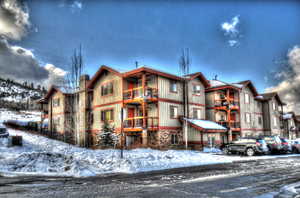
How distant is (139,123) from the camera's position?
28.8 metres

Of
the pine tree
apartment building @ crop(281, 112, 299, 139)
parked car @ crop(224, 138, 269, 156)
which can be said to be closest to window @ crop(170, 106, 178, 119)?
the pine tree

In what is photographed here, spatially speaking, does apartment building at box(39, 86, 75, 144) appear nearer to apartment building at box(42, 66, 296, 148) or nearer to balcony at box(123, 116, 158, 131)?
apartment building at box(42, 66, 296, 148)

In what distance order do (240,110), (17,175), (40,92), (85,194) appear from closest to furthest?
(85,194), (17,175), (240,110), (40,92)

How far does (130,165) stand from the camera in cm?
1347

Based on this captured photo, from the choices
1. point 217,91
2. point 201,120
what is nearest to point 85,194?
point 201,120

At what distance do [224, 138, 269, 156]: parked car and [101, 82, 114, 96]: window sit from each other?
49.8 ft

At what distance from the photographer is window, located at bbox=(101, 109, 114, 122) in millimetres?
30539

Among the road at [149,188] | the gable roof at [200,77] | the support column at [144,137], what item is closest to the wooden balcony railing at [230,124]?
the gable roof at [200,77]

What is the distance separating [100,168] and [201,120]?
2159 centimetres

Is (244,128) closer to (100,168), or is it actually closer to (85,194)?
(100,168)

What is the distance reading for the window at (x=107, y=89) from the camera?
31.2 metres

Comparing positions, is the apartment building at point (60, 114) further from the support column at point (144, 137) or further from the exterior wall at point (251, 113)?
the exterior wall at point (251, 113)

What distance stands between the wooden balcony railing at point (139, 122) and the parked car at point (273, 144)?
1079 cm

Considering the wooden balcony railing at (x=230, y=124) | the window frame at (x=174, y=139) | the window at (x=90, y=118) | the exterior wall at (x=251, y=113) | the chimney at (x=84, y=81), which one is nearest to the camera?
the window frame at (x=174, y=139)
